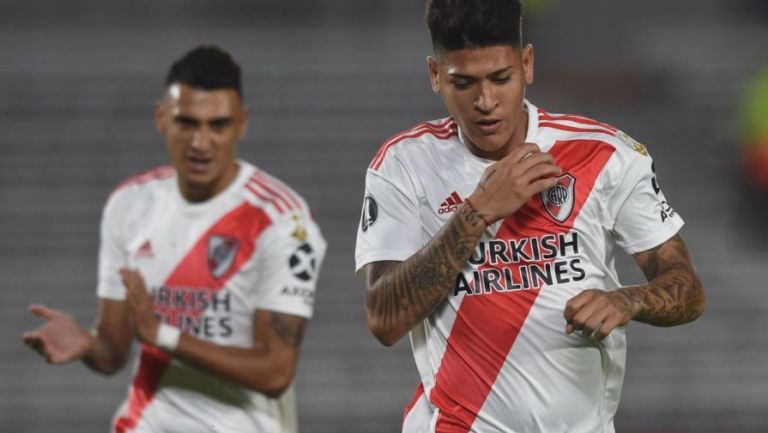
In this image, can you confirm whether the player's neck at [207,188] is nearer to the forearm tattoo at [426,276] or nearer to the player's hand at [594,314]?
the forearm tattoo at [426,276]

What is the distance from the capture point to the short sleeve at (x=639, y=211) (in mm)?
3977

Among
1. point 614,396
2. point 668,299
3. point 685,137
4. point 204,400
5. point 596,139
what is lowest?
point 685,137

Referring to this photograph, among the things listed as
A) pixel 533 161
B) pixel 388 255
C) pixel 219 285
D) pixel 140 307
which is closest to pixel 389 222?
pixel 388 255

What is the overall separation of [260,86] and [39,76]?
6.78 feet

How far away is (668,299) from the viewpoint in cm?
380

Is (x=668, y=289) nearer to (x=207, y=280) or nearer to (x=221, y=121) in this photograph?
(x=207, y=280)

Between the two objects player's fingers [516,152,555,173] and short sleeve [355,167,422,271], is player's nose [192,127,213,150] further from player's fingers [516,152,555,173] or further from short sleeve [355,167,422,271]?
player's fingers [516,152,555,173]

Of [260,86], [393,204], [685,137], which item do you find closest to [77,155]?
[260,86]

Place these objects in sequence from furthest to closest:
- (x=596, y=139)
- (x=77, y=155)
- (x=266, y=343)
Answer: (x=77, y=155), (x=266, y=343), (x=596, y=139)

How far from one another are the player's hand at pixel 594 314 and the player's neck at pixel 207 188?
2.51 meters

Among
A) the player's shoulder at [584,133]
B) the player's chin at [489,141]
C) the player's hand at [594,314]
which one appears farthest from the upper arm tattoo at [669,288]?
the player's chin at [489,141]

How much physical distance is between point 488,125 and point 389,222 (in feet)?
1.38

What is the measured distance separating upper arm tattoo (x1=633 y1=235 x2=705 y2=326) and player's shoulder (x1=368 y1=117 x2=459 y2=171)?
28.0 inches

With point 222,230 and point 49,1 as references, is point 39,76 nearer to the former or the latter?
point 49,1
